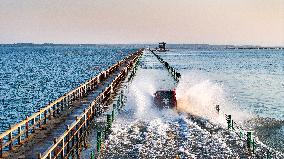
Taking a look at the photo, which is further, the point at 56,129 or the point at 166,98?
the point at 166,98

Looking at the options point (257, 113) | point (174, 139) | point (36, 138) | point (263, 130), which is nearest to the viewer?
point (36, 138)

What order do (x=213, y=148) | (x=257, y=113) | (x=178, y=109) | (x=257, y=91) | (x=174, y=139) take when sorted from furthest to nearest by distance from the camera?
(x=257, y=91) → (x=257, y=113) → (x=178, y=109) → (x=174, y=139) → (x=213, y=148)

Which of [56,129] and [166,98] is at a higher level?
[166,98]

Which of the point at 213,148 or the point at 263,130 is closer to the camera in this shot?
the point at 213,148

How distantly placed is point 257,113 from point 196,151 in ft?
60.3

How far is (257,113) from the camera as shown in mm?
38281

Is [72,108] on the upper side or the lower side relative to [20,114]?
upper

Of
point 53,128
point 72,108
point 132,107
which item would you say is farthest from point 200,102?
point 53,128

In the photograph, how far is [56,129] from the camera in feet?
76.2

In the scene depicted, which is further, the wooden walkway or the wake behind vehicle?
the wake behind vehicle

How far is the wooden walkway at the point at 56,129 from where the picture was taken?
1834 centimetres

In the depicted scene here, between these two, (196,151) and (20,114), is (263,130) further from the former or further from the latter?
(20,114)

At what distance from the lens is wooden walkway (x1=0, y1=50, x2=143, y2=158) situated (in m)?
18.3

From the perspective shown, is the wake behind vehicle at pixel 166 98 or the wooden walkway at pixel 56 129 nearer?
the wooden walkway at pixel 56 129
